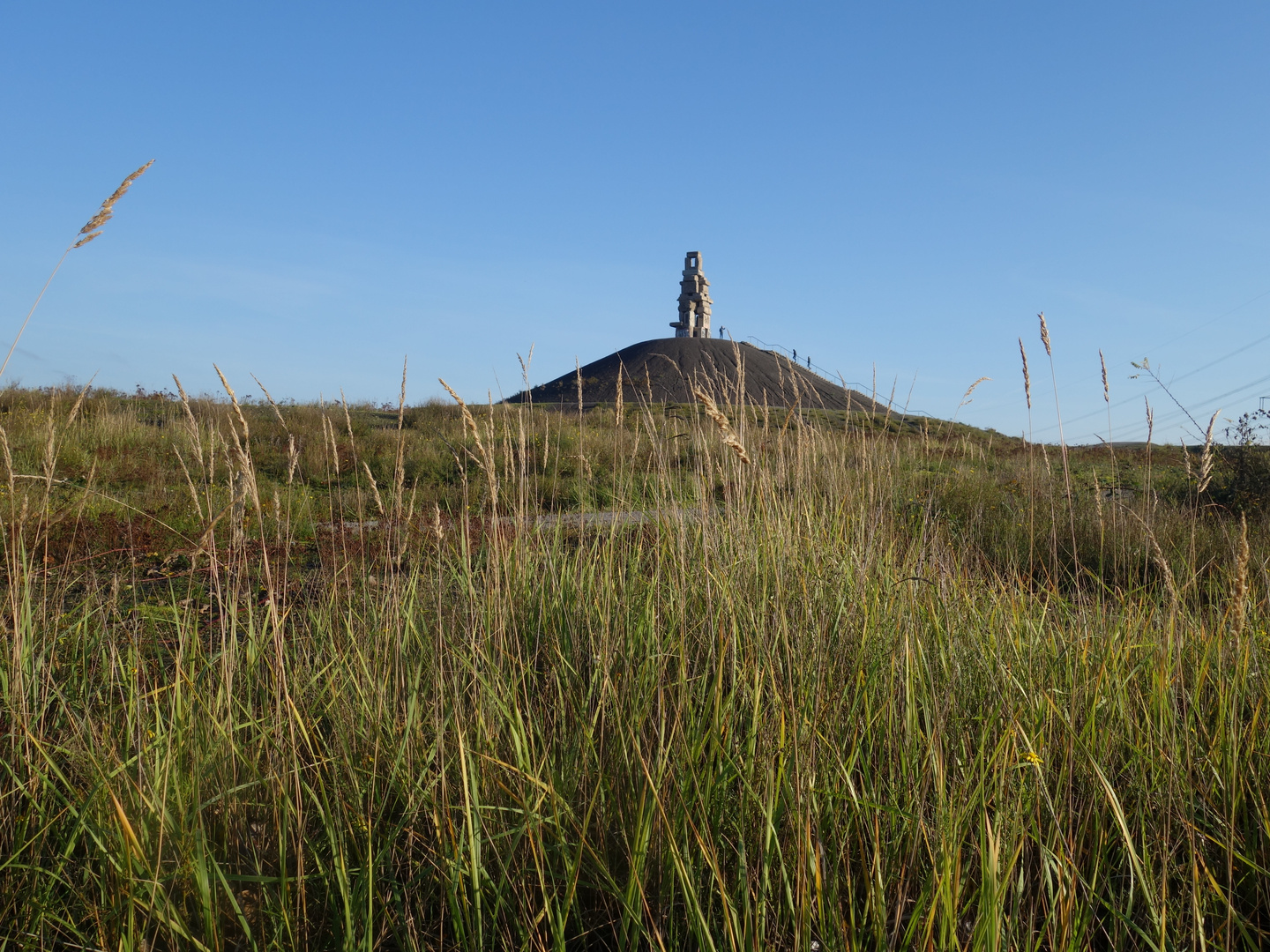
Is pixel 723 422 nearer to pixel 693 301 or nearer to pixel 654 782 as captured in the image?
pixel 654 782

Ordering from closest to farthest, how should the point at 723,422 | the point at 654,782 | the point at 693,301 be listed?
the point at 654,782, the point at 723,422, the point at 693,301

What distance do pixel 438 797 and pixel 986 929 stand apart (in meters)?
0.96

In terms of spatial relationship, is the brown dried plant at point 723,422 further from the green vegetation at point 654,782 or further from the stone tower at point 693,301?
the stone tower at point 693,301

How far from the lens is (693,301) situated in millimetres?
51781

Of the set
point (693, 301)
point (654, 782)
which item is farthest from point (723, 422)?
point (693, 301)

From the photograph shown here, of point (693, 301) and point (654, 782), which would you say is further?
point (693, 301)

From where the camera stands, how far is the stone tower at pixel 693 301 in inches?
2039

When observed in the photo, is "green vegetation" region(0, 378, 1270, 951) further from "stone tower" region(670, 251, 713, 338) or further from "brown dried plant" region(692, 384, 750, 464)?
"stone tower" region(670, 251, 713, 338)

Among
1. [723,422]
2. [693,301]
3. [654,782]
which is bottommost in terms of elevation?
[654,782]

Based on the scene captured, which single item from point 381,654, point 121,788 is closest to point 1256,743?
point 381,654

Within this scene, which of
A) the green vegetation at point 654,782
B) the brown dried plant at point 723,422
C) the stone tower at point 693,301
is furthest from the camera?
the stone tower at point 693,301

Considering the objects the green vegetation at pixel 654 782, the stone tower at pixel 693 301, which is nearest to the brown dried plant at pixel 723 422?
the green vegetation at pixel 654 782

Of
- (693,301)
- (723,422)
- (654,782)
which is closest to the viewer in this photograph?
(654,782)

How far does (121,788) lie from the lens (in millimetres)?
1444
